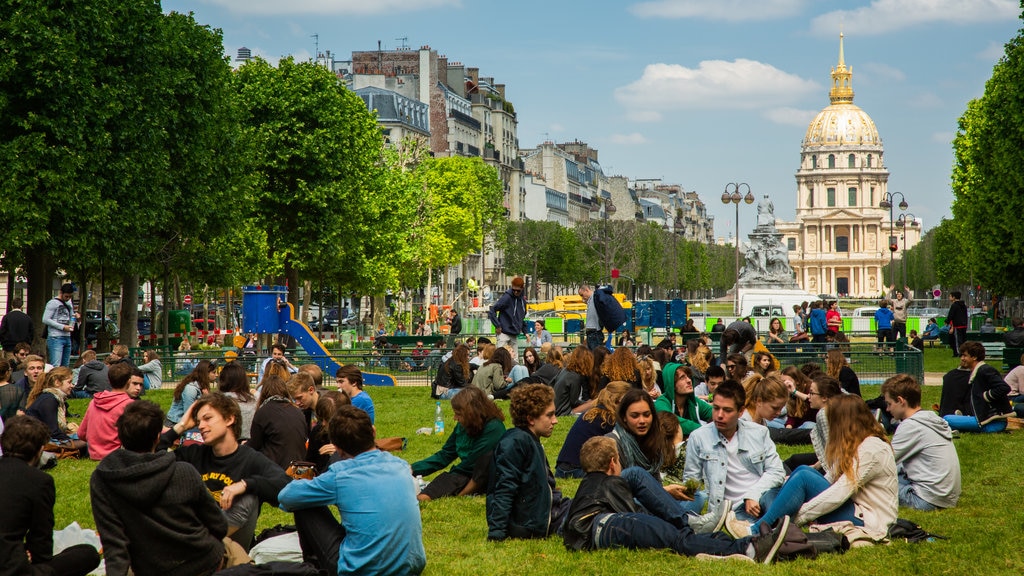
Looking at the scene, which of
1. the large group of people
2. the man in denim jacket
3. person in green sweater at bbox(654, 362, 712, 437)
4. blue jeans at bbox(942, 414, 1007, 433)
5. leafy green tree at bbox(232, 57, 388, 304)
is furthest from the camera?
leafy green tree at bbox(232, 57, 388, 304)

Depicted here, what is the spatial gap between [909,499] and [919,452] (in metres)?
0.45

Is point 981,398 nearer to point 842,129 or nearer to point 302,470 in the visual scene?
point 302,470

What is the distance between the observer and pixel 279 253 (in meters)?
41.8

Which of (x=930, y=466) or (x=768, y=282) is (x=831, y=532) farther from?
(x=768, y=282)

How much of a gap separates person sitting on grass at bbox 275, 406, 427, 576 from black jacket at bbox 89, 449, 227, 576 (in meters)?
0.55

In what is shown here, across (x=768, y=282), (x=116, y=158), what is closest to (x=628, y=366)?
(x=116, y=158)

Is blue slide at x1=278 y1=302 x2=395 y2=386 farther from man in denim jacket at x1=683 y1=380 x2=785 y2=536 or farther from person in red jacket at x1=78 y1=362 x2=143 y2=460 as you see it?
man in denim jacket at x1=683 y1=380 x2=785 y2=536

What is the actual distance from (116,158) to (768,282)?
50.5 m

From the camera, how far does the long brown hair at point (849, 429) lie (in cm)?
873

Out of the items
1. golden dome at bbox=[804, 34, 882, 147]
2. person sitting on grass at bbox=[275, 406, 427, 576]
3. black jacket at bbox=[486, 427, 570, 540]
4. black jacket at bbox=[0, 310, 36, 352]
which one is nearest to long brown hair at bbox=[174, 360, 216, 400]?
black jacket at bbox=[486, 427, 570, 540]

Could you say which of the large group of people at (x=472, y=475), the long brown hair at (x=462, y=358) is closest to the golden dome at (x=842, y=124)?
the long brown hair at (x=462, y=358)

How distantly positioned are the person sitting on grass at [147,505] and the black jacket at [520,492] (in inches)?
93.3

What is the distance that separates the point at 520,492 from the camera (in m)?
9.24

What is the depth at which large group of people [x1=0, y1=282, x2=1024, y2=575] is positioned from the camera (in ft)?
23.7
